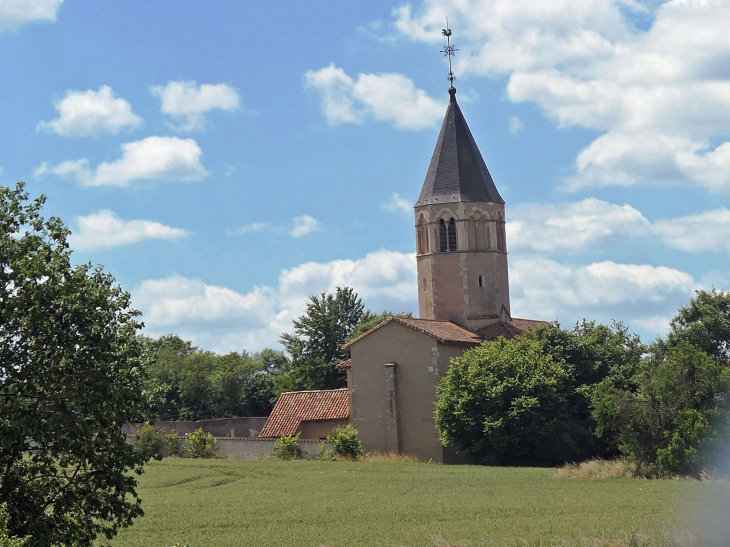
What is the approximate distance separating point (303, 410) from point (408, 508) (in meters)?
25.9

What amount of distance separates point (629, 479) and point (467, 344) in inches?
585

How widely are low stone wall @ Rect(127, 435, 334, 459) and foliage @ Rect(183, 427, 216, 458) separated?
50cm

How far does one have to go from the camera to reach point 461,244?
52844mm

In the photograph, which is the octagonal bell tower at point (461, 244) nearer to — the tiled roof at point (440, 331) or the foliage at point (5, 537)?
the tiled roof at point (440, 331)

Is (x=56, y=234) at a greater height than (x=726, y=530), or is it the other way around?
(x=56, y=234)

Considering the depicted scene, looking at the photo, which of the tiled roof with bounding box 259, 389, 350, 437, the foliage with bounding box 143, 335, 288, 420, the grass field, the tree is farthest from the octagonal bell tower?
the tree

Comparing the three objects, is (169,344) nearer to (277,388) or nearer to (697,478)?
(277,388)

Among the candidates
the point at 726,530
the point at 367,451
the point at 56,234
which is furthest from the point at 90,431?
the point at 367,451

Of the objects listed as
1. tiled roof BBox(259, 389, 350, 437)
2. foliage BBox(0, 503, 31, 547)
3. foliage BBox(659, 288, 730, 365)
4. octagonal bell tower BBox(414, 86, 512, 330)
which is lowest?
foliage BBox(0, 503, 31, 547)

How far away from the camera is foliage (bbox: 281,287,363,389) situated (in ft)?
225

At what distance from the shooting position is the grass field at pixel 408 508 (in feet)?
69.8

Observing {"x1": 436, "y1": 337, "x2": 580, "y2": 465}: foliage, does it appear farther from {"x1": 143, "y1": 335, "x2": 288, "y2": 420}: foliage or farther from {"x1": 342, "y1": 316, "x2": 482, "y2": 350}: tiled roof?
{"x1": 143, "y1": 335, "x2": 288, "y2": 420}: foliage

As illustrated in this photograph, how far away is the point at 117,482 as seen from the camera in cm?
1472

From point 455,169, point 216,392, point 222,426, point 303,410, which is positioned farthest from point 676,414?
point 216,392
